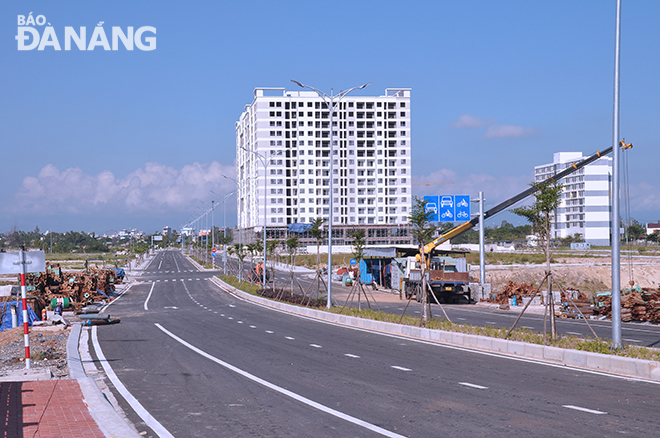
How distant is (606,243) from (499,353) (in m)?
152

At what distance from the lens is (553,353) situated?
1509 centimetres

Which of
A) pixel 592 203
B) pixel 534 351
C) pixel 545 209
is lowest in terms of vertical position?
pixel 534 351

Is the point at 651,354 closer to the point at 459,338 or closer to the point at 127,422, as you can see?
the point at 459,338

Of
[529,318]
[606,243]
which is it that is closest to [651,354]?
[529,318]

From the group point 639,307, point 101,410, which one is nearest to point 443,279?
point 639,307

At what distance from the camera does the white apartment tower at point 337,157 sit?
12900 centimetres

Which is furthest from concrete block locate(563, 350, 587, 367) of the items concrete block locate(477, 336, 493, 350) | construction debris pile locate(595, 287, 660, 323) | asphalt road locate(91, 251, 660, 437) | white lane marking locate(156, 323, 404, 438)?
construction debris pile locate(595, 287, 660, 323)

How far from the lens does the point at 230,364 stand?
50.6 ft

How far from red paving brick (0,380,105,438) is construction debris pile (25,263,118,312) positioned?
22.8m

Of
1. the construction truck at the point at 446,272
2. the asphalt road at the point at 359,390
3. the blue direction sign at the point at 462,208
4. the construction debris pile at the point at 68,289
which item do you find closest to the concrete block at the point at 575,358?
the asphalt road at the point at 359,390

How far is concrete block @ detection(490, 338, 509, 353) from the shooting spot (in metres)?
16.6

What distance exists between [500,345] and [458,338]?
1902mm

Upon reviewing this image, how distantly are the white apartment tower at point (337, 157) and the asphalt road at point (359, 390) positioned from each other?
11013 cm

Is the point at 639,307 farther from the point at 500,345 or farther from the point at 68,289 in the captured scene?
the point at 68,289
